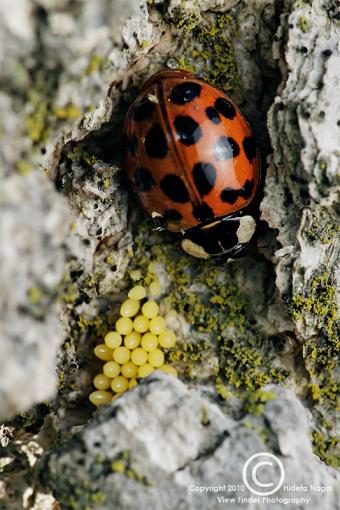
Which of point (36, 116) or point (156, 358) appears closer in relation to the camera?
point (36, 116)

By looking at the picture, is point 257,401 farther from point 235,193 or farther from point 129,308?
point 235,193

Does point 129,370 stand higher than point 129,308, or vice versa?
point 129,308

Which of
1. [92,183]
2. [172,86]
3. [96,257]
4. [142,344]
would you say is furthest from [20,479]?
[172,86]

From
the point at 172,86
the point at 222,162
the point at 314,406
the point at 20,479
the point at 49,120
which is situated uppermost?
the point at 49,120

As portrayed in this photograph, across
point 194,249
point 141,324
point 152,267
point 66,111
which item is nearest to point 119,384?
point 141,324

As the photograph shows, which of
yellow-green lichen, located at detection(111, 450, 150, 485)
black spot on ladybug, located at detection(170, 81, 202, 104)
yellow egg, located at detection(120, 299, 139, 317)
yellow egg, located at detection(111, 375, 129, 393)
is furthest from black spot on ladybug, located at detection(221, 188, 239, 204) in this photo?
yellow-green lichen, located at detection(111, 450, 150, 485)

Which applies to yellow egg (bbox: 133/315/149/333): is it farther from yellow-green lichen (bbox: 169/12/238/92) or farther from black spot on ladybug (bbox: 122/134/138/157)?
yellow-green lichen (bbox: 169/12/238/92)

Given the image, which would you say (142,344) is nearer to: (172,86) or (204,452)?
(204,452)
